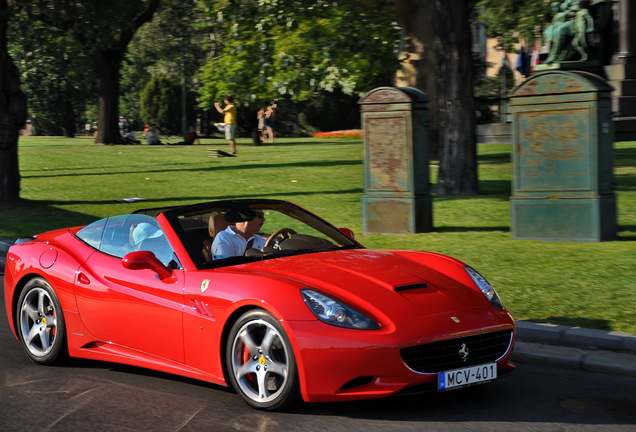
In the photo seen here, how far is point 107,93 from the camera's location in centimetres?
3831

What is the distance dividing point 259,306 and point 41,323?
2.43m

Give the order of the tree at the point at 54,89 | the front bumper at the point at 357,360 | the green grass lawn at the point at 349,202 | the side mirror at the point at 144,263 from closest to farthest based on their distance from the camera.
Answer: the front bumper at the point at 357,360 → the side mirror at the point at 144,263 → the green grass lawn at the point at 349,202 → the tree at the point at 54,89

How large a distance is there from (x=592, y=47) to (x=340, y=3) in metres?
9.65

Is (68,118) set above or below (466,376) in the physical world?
above

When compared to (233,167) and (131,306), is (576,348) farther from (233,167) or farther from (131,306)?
(233,167)

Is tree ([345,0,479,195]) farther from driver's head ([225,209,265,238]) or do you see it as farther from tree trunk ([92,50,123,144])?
tree trunk ([92,50,123,144])

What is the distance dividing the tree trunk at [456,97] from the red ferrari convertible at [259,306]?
9539 millimetres

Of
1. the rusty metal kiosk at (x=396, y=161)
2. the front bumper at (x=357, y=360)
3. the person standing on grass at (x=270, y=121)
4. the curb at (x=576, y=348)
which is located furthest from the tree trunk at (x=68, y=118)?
the front bumper at (x=357, y=360)

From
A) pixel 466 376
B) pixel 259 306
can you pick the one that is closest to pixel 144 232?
pixel 259 306

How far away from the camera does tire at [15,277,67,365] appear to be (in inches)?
282

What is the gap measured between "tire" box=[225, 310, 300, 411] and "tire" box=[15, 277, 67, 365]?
1859 millimetres

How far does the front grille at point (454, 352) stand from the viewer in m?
5.47

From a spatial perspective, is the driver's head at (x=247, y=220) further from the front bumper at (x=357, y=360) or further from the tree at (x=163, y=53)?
the tree at (x=163, y=53)

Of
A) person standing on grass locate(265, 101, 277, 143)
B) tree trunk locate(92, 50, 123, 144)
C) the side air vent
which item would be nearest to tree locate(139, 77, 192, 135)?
person standing on grass locate(265, 101, 277, 143)
